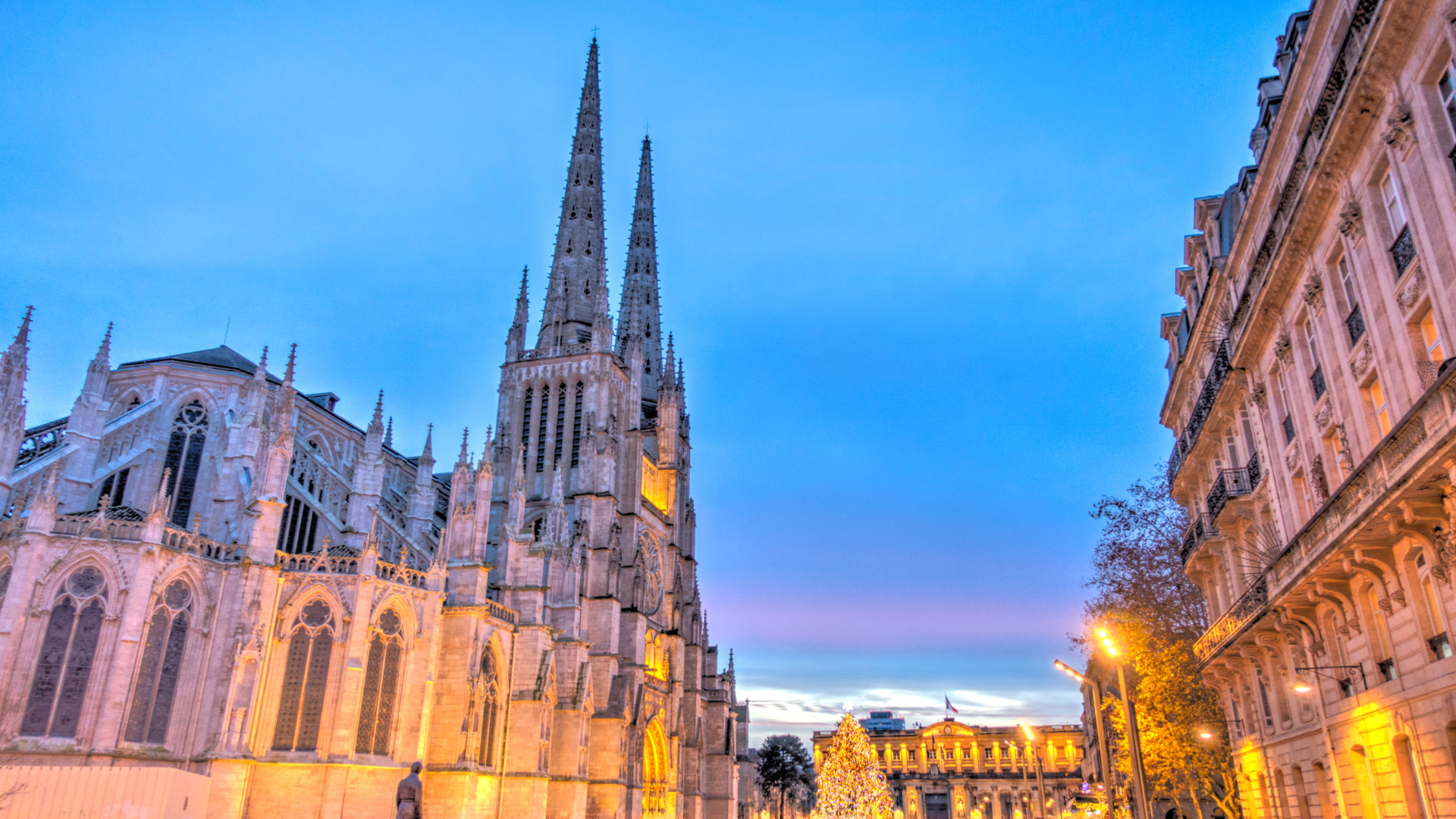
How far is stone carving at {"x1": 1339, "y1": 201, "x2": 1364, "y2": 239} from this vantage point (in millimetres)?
16672

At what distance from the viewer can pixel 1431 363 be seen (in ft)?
46.0

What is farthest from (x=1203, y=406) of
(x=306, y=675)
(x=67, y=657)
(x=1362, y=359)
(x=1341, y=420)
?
(x=67, y=657)

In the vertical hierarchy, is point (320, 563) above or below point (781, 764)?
above

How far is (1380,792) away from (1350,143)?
11657mm

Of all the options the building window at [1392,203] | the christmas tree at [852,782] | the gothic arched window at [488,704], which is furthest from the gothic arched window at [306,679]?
the christmas tree at [852,782]

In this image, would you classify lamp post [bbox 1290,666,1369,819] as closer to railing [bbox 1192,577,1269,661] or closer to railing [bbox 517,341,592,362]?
railing [bbox 1192,577,1269,661]

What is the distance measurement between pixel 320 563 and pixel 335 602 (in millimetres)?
1555

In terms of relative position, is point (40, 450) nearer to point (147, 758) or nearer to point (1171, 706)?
point (147, 758)

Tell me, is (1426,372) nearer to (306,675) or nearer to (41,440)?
(306,675)

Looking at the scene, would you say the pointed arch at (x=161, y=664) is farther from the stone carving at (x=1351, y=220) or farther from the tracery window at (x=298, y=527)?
the stone carving at (x=1351, y=220)

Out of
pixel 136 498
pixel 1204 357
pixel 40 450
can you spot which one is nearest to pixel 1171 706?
pixel 1204 357

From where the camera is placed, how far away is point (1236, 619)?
2361cm

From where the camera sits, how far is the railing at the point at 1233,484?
24703 mm

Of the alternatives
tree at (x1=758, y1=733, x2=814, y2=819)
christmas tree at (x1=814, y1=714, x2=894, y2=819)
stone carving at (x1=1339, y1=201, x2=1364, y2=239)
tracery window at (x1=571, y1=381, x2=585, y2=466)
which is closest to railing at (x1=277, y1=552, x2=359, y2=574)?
tracery window at (x1=571, y1=381, x2=585, y2=466)
